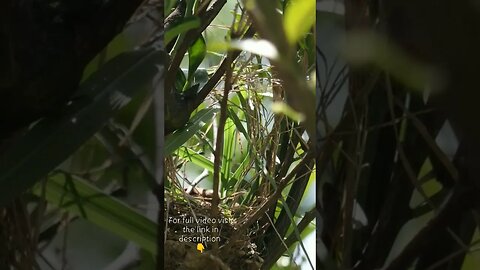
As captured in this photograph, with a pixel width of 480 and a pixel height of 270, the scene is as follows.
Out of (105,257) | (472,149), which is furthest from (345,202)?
(105,257)

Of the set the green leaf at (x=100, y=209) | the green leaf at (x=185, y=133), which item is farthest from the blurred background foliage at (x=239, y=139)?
the green leaf at (x=100, y=209)

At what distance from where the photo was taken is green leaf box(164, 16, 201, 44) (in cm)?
65

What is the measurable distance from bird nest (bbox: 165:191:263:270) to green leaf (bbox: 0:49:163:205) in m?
0.16

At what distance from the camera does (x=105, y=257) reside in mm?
606

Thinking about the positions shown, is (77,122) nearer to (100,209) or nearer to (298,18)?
(100,209)

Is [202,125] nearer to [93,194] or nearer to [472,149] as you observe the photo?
[93,194]

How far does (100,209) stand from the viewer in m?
0.60

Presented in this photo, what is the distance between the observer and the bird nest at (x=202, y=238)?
2.30 feet

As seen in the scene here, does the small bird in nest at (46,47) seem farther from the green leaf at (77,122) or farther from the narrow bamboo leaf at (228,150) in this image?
the narrow bamboo leaf at (228,150)

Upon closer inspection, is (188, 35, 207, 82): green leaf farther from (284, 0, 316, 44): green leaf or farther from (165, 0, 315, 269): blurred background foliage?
(284, 0, 316, 44): green leaf

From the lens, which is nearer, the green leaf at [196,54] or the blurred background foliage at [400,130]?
the blurred background foliage at [400,130]

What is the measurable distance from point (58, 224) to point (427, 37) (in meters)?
0.41

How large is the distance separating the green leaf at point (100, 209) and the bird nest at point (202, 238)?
83mm

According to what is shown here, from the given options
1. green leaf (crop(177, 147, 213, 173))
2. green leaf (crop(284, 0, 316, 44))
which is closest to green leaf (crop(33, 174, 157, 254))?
green leaf (crop(177, 147, 213, 173))
